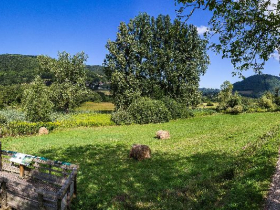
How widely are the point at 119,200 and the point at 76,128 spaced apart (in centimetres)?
2594

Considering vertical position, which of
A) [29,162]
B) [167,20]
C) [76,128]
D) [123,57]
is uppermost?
[167,20]

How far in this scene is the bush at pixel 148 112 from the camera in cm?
4031

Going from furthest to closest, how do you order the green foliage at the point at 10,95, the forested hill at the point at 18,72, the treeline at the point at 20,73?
1. the forested hill at the point at 18,72
2. the treeline at the point at 20,73
3. the green foliage at the point at 10,95

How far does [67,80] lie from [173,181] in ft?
157

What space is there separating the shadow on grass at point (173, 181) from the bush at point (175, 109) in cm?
2807

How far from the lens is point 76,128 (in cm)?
3388

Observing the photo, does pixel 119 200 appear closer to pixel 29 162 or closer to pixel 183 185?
pixel 183 185

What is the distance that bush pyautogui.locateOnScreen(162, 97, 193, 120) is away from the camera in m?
44.4

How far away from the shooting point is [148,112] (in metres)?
40.2

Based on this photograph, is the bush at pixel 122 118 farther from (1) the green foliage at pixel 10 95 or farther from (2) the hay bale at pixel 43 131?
(1) the green foliage at pixel 10 95

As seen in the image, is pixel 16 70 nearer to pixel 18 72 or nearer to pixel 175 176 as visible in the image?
pixel 18 72

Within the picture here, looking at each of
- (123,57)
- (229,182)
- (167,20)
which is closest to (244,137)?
(229,182)

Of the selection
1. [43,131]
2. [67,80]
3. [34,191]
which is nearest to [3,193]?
[34,191]

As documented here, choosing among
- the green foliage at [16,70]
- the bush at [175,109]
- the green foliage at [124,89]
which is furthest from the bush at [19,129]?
the green foliage at [16,70]
